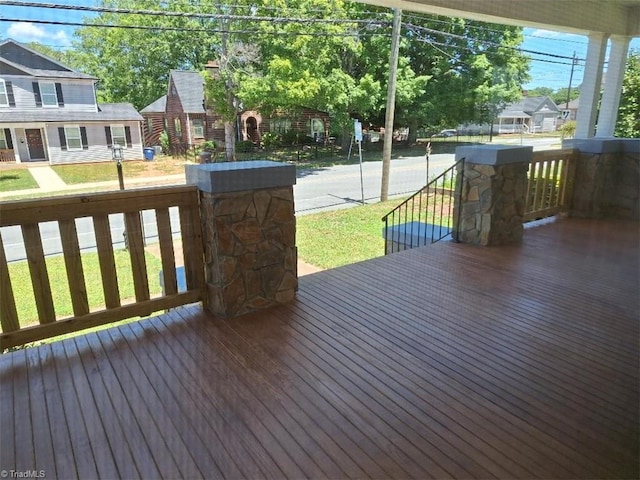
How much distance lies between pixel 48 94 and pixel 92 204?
1.80 ft

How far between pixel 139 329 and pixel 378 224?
4.42 m

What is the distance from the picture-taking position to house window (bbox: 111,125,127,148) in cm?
203

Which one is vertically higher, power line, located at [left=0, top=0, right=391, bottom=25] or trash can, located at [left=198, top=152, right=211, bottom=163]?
power line, located at [left=0, top=0, right=391, bottom=25]

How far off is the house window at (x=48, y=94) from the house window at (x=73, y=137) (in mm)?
109

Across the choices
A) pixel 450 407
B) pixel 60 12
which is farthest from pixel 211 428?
pixel 60 12

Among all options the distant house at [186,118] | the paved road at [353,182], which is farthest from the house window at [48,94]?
the paved road at [353,182]

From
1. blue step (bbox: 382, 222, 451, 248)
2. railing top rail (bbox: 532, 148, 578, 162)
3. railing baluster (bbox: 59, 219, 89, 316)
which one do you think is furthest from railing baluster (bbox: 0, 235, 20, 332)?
railing top rail (bbox: 532, 148, 578, 162)

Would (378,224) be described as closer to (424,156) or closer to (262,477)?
(424,156)

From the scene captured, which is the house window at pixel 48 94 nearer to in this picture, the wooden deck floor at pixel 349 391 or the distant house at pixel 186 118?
Result: the distant house at pixel 186 118

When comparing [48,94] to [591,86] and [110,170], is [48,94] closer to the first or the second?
[110,170]

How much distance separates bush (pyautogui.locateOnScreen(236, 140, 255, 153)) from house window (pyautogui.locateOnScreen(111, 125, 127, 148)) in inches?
28.4

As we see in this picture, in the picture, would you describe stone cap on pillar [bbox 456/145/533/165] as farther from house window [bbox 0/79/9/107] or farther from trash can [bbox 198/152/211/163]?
house window [bbox 0/79/9/107]

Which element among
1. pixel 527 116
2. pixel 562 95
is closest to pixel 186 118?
pixel 527 116

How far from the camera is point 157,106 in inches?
86.0
